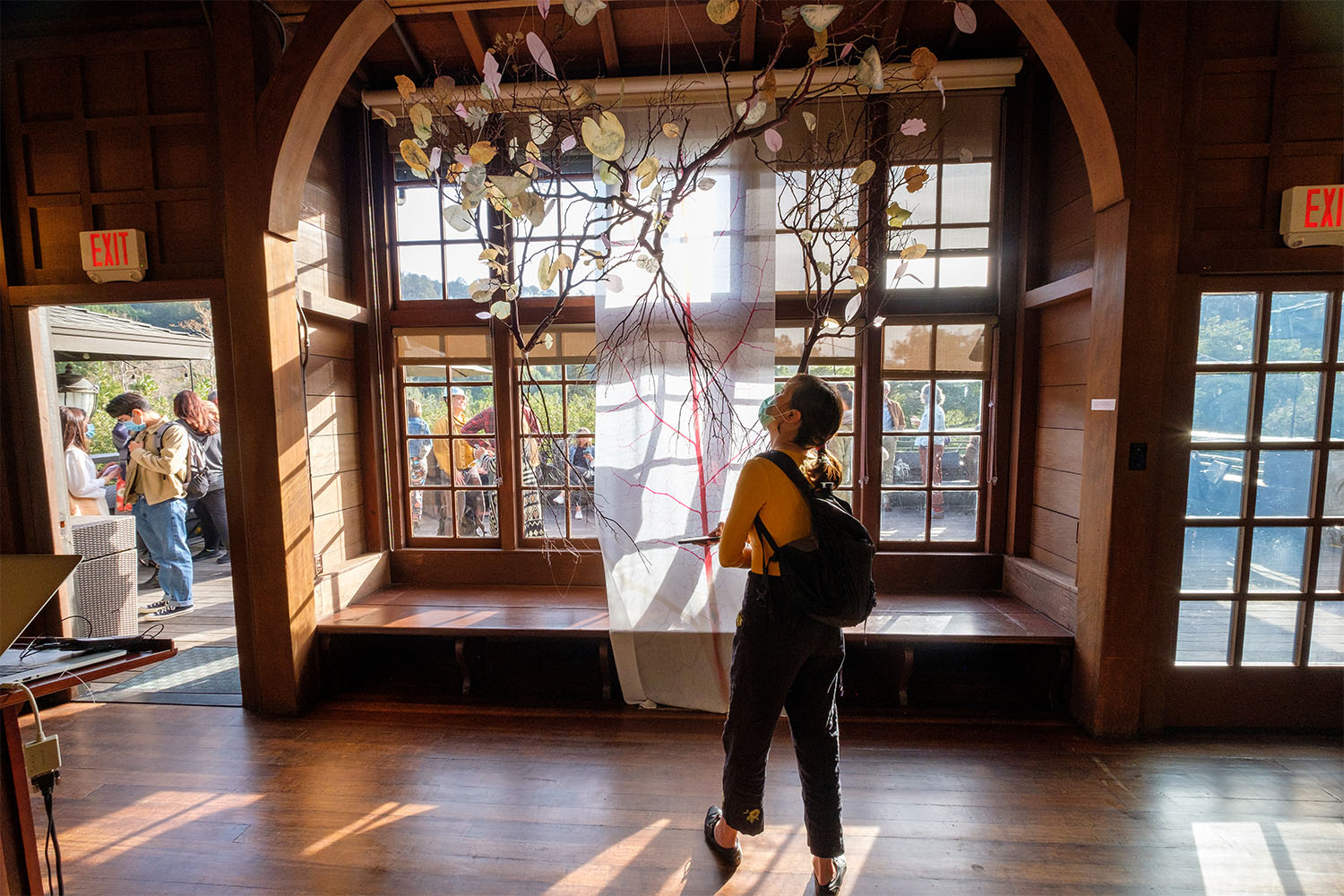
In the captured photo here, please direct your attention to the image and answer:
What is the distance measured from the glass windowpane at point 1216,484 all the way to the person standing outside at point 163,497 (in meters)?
5.56

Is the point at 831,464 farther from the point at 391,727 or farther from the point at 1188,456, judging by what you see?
the point at 391,727

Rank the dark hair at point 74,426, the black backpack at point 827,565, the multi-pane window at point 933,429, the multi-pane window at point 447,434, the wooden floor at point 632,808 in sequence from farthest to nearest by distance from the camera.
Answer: the dark hair at point 74,426, the multi-pane window at point 447,434, the multi-pane window at point 933,429, the wooden floor at point 632,808, the black backpack at point 827,565

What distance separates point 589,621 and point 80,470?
351 centimetres

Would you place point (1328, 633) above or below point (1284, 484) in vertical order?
below

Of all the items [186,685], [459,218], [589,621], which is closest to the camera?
[459,218]

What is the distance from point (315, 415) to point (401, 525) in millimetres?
745

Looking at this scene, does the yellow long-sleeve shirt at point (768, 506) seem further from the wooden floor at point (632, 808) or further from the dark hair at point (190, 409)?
the dark hair at point (190, 409)

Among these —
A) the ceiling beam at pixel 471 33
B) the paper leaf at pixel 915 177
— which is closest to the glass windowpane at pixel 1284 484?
the paper leaf at pixel 915 177

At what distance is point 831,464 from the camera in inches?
63.2

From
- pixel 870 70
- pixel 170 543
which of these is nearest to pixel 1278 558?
pixel 870 70

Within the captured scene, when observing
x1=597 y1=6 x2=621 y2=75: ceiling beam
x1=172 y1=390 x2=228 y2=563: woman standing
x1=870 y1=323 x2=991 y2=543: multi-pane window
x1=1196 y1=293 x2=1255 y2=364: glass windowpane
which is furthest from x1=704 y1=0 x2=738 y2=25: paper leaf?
x1=172 y1=390 x2=228 y2=563: woman standing

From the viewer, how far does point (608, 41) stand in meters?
2.65

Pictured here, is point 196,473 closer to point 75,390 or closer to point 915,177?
point 75,390

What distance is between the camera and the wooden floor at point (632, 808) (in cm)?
174
